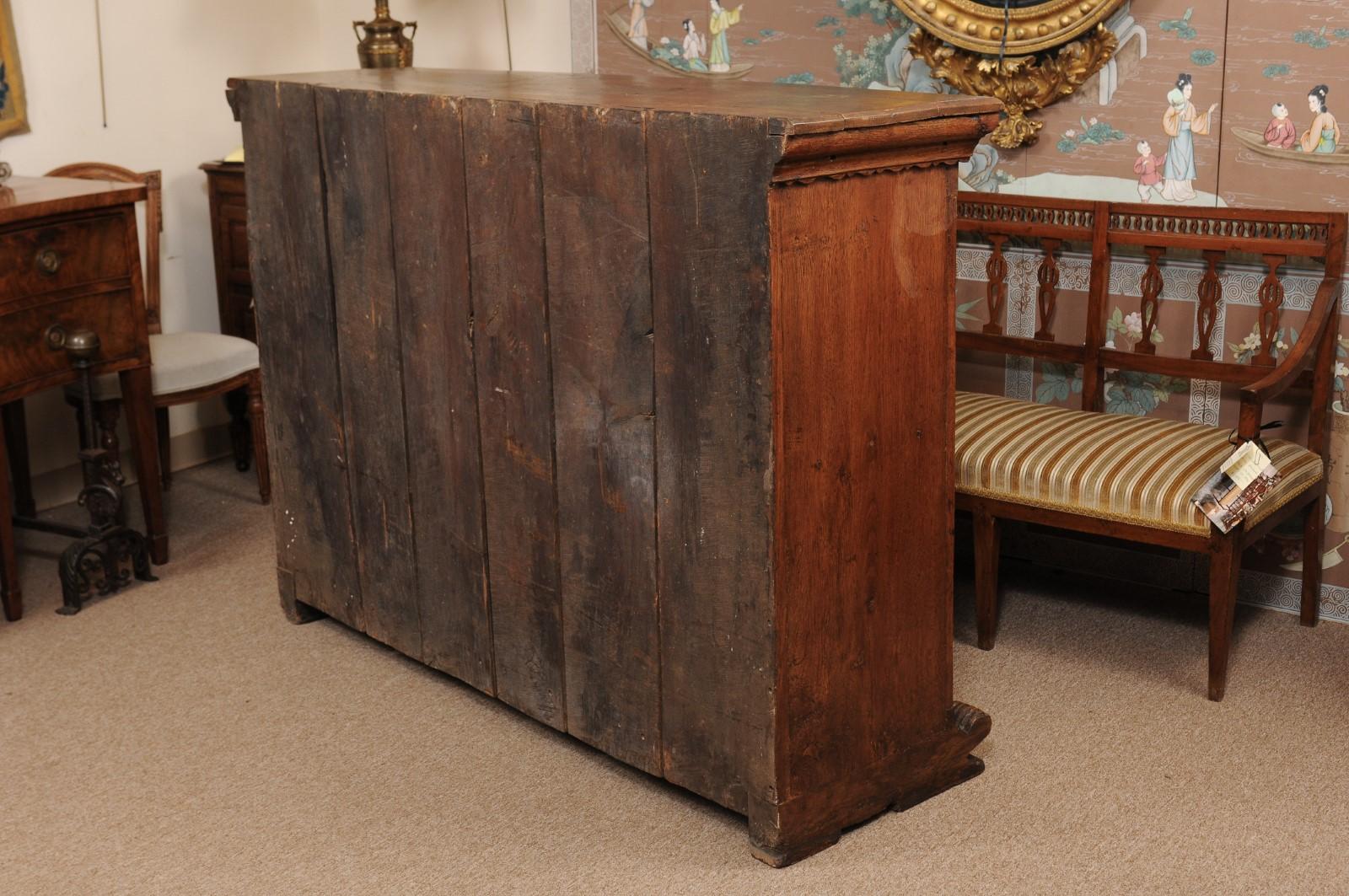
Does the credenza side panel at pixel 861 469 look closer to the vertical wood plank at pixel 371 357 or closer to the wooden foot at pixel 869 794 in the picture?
the wooden foot at pixel 869 794

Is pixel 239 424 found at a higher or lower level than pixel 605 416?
lower

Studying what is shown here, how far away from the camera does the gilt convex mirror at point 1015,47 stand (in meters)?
3.71

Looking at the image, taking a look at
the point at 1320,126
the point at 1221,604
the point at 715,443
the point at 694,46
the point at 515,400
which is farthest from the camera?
the point at 694,46

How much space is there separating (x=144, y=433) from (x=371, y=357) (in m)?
1.09

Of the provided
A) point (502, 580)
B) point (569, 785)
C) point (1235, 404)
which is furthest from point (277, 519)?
point (1235, 404)

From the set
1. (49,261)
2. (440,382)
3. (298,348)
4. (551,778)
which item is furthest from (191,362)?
(551,778)

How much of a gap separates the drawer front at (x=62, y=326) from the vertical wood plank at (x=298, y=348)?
49cm

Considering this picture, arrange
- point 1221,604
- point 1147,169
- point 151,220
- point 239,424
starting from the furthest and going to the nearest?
point 239,424, point 151,220, point 1147,169, point 1221,604

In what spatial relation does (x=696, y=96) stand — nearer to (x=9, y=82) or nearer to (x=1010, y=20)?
(x=1010, y=20)

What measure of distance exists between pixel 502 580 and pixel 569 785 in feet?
1.51

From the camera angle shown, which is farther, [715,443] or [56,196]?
[56,196]

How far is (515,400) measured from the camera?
2998mm

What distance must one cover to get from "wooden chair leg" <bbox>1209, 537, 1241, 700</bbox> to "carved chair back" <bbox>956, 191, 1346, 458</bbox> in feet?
0.84

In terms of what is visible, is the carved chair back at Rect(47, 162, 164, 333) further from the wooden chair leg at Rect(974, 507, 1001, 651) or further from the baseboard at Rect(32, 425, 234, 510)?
the wooden chair leg at Rect(974, 507, 1001, 651)
